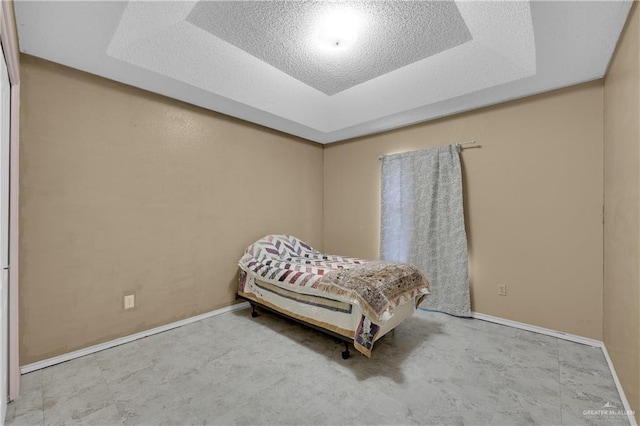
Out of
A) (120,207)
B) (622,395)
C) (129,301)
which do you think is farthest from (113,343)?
(622,395)

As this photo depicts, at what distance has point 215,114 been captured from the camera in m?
3.17

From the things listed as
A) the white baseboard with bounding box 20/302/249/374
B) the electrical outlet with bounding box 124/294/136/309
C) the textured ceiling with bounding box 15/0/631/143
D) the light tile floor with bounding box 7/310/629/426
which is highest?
the textured ceiling with bounding box 15/0/631/143

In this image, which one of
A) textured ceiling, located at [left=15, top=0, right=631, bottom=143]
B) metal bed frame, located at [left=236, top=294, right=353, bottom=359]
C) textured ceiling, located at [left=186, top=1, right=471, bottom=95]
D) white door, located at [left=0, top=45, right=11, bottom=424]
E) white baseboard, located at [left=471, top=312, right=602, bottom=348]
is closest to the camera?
white door, located at [left=0, top=45, right=11, bottom=424]

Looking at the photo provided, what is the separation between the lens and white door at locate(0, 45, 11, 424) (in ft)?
4.73

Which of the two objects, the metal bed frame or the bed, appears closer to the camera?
the bed

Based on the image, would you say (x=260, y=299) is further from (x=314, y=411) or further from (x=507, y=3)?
(x=507, y=3)

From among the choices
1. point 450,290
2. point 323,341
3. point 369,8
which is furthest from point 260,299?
point 369,8

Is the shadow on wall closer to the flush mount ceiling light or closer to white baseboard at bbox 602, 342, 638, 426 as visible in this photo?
white baseboard at bbox 602, 342, 638, 426

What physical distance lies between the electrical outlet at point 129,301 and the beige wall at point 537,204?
11.3ft

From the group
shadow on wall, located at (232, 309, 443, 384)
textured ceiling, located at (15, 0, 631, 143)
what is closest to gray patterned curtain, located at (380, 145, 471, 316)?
shadow on wall, located at (232, 309, 443, 384)

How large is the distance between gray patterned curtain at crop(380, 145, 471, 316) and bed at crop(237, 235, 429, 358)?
2.11ft

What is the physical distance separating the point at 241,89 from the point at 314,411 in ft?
9.18

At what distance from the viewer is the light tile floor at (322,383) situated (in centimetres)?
157

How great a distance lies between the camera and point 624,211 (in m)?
1.73
